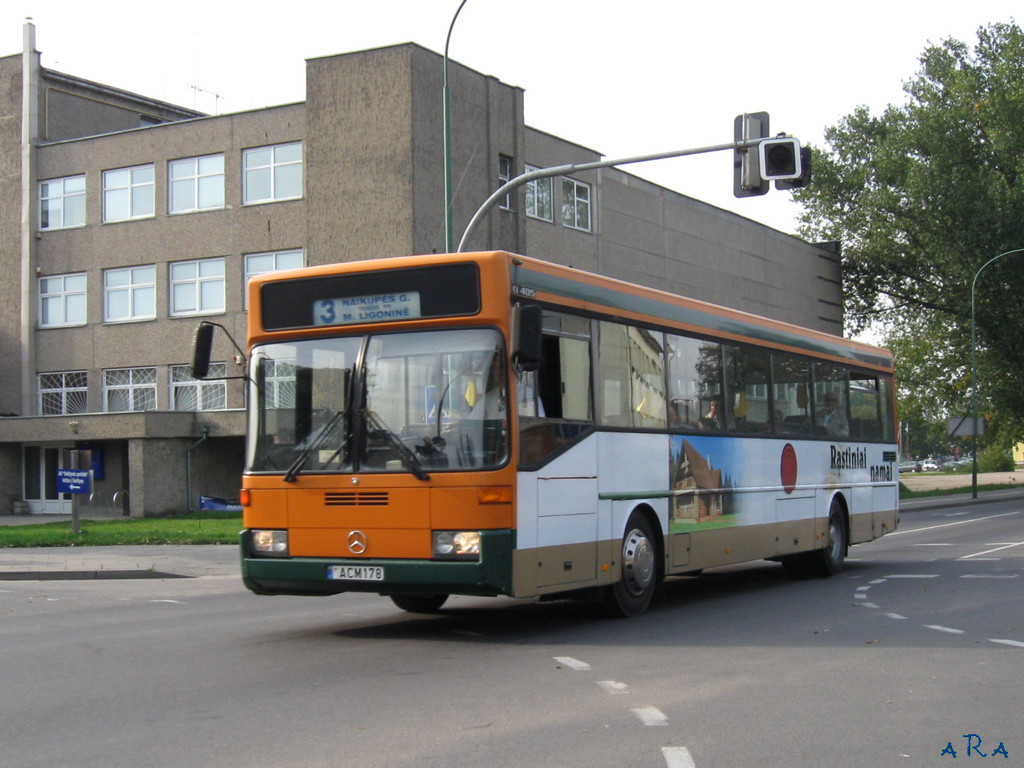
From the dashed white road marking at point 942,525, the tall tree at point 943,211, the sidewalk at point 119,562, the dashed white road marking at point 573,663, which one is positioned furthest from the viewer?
the tall tree at point 943,211

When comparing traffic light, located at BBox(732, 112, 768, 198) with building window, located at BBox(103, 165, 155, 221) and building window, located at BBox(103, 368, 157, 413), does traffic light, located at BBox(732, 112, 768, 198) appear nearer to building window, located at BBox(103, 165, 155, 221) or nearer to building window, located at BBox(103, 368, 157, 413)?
building window, located at BBox(103, 368, 157, 413)

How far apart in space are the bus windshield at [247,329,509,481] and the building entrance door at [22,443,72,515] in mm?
31964

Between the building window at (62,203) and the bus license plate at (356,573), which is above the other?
the building window at (62,203)

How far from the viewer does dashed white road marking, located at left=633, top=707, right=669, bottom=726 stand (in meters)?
A: 6.81

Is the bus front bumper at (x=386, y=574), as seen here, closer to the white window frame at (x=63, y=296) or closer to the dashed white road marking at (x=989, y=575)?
the dashed white road marking at (x=989, y=575)

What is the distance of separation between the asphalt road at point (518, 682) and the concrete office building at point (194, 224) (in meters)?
21.9

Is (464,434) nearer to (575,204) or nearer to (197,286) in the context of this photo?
(197,286)

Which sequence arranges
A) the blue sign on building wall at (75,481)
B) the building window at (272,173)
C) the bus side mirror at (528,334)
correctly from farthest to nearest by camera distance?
1. the building window at (272,173)
2. the blue sign on building wall at (75,481)
3. the bus side mirror at (528,334)

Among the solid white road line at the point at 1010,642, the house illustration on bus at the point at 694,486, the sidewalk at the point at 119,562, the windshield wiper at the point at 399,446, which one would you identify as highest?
the windshield wiper at the point at 399,446

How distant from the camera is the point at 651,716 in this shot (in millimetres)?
6957

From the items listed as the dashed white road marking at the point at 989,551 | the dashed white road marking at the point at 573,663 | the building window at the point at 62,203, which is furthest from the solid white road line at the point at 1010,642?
the building window at the point at 62,203

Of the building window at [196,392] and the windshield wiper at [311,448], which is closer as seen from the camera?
the windshield wiper at [311,448]

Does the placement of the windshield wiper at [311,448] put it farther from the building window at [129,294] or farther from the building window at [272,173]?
the building window at [129,294]

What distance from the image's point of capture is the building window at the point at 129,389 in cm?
3981
